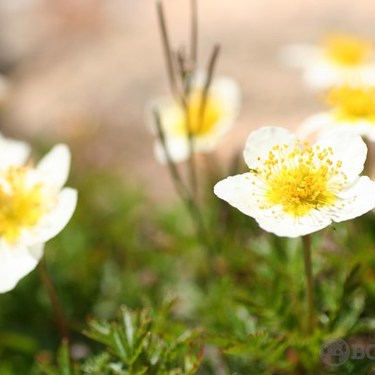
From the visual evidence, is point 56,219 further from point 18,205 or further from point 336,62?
point 336,62

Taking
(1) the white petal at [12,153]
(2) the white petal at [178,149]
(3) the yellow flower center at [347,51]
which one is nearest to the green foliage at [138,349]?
(1) the white petal at [12,153]

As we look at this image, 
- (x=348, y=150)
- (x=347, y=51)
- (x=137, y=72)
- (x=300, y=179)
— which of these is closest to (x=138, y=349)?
(x=300, y=179)

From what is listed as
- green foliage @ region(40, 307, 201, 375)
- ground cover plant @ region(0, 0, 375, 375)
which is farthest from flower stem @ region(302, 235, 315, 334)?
green foliage @ region(40, 307, 201, 375)

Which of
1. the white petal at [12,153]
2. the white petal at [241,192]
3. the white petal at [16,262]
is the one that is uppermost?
the white petal at [241,192]

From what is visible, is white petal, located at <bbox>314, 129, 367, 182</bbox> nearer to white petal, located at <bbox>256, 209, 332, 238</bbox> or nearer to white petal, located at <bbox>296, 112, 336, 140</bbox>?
white petal, located at <bbox>256, 209, 332, 238</bbox>

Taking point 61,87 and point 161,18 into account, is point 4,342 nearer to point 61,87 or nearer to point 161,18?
point 161,18

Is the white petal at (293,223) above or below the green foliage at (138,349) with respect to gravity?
above

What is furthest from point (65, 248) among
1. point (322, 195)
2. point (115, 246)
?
point (322, 195)

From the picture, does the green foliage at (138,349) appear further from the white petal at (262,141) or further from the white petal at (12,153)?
the white petal at (12,153)
